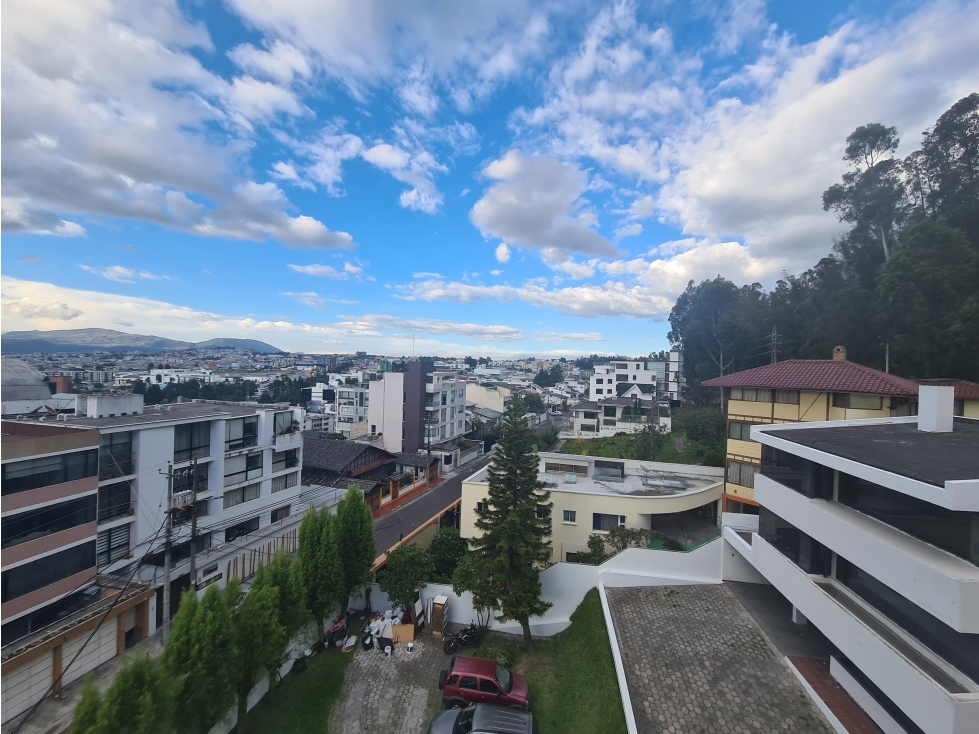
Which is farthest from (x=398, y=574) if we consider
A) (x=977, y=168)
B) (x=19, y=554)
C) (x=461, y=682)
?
(x=977, y=168)

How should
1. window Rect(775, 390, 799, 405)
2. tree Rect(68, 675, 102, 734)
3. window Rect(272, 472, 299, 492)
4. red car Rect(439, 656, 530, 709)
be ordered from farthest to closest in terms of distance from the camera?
window Rect(272, 472, 299, 492) < window Rect(775, 390, 799, 405) < red car Rect(439, 656, 530, 709) < tree Rect(68, 675, 102, 734)

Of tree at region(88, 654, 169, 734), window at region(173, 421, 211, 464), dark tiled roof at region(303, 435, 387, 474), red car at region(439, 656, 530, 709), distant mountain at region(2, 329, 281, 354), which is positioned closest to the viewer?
tree at region(88, 654, 169, 734)

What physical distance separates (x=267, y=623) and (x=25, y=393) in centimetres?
1541

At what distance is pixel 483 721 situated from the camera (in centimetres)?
845

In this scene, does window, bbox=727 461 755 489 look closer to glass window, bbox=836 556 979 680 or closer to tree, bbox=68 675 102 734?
glass window, bbox=836 556 979 680

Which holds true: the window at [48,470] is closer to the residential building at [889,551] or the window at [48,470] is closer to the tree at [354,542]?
the tree at [354,542]

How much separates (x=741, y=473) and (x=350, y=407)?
36.3 meters

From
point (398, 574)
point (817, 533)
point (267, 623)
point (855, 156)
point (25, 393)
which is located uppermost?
point (855, 156)

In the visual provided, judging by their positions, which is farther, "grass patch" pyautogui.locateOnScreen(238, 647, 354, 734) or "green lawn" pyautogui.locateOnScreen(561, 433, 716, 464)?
"green lawn" pyautogui.locateOnScreen(561, 433, 716, 464)

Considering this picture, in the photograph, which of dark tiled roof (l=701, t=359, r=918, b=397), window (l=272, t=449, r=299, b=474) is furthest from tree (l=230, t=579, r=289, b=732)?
dark tiled roof (l=701, t=359, r=918, b=397)

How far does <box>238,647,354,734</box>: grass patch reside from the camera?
30.4 feet

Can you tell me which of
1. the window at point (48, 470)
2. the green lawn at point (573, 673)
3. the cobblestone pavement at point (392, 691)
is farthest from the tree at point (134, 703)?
the window at point (48, 470)

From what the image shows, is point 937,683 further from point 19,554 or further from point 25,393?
point 25,393

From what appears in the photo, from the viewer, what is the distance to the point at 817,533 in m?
7.69
